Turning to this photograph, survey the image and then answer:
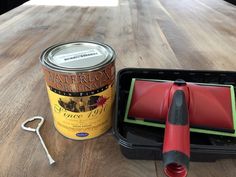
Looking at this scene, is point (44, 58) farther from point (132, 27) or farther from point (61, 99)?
point (132, 27)

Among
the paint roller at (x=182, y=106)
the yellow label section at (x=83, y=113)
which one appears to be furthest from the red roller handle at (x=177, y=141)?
the yellow label section at (x=83, y=113)

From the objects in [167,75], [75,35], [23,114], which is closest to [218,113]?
[167,75]

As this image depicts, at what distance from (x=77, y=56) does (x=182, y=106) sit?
174 millimetres

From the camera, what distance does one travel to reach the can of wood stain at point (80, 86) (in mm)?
361

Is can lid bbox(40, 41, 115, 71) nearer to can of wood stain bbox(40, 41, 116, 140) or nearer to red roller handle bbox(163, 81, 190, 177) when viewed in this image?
can of wood stain bbox(40, 41, 116, 140)

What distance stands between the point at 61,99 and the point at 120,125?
0.38 feet

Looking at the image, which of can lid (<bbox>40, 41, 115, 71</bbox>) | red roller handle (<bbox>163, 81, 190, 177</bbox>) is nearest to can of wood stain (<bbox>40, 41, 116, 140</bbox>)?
can lid (<bbox>40, 41, 115, 71</bbox>)

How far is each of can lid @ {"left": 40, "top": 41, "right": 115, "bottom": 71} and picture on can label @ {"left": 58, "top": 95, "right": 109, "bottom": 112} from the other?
0.05 m

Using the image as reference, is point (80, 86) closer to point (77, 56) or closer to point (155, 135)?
point (77, 56)

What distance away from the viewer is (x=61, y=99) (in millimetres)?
381

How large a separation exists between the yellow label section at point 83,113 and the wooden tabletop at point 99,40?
0.09 ft

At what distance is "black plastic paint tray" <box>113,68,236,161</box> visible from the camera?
1.22 ft

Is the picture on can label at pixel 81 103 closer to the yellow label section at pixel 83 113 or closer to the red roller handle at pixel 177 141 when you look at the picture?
the yellow label section at pixel 83 113

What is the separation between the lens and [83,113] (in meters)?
0.39
